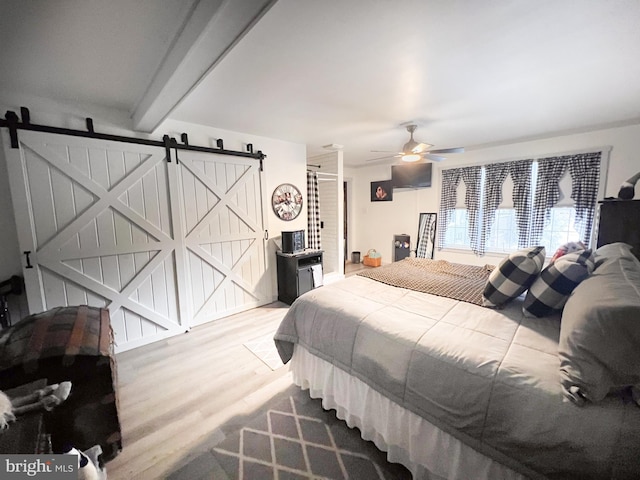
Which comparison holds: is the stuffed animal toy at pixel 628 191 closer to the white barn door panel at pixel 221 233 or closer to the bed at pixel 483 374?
the bed at pixel 483 374

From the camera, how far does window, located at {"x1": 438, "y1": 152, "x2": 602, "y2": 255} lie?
11.7ft

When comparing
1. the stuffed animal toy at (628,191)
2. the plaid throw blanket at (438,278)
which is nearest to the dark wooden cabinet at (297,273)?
the plaid throw blanket at (438,278)

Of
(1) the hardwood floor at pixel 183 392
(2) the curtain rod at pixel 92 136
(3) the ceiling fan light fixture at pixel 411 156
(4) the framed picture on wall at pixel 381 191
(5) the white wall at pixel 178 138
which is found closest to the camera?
(1) the hardwood floor at pixel 183 392

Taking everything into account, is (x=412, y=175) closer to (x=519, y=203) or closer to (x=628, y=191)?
(x=519, y=203)

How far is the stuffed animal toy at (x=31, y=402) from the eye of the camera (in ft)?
2.72

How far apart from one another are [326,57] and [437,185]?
3972 mm

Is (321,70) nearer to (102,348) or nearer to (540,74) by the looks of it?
(540,74)

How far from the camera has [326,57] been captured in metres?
1.68

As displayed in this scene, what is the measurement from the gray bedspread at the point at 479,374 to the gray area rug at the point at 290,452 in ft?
1.44

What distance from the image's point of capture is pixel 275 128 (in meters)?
3.20

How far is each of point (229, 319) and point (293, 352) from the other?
164cm

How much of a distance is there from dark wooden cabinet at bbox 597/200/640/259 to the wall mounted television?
2778 millimetres

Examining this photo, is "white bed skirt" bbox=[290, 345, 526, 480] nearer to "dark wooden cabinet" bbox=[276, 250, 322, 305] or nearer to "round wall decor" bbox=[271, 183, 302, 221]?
"dark wooden cabinet" bbox=[276, 250, 322, 305]

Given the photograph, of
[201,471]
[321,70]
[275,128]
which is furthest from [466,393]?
[275,128]
